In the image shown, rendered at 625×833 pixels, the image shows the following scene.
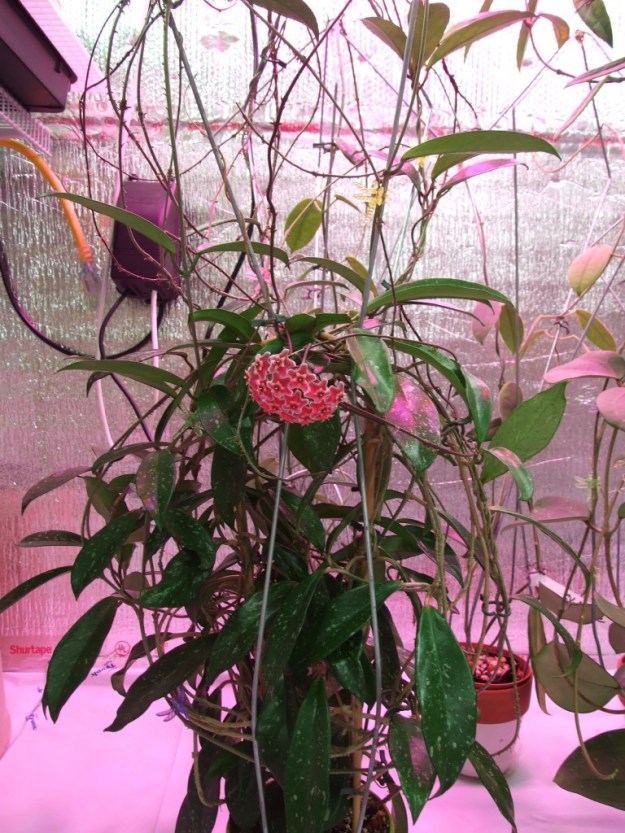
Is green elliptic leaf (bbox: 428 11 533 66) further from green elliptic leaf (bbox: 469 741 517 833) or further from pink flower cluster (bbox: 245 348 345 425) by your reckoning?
green elliptic leaf (bbox: 469 741 517 833)

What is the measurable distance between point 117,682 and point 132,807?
25cm

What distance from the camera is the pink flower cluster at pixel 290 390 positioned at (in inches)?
15.4

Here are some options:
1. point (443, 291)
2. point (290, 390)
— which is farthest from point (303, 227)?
point (290, 390)

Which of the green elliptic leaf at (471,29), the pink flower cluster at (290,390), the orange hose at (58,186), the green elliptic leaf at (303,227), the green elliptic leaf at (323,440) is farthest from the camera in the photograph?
the orange hose at (58,186)

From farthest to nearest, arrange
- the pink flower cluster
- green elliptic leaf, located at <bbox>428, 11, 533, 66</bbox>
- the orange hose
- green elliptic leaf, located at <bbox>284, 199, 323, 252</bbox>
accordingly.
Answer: the orange hose < green elliptic leaf, located at <bbox>284, 199, 323, 252</bbox> < green elliptic leaf, located at <bbox>428, 11, 533, 66</bbox> < the pink flower cluster

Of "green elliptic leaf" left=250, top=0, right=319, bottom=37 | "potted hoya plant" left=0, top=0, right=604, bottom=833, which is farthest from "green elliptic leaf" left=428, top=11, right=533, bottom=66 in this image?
"green elliptic leaf" left=250, top=0, right=319, bottom=37

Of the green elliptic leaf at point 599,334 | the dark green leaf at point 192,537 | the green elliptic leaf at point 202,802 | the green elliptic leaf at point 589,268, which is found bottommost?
the green elliptic leaf at point 202,802

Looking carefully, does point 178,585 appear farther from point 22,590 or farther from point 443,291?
point 443,291

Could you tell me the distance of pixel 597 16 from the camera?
68 cm

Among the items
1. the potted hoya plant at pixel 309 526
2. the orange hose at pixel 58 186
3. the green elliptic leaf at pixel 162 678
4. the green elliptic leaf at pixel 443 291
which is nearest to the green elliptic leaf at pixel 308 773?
the potted hoya plant at pixel 309 526

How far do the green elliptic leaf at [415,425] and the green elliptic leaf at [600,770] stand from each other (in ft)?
1.49

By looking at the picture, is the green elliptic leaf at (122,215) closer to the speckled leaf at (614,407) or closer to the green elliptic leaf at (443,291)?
the green elliptic leaf at (443,291)

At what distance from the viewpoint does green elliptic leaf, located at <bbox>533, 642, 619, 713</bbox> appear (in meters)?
0.70

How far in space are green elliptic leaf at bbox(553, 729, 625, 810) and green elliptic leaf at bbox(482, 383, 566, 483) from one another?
0.35m
